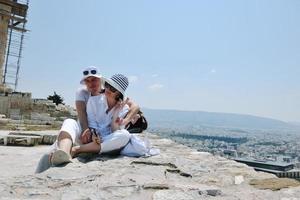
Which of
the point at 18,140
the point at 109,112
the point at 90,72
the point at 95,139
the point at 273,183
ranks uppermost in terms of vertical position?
the point at 90,72

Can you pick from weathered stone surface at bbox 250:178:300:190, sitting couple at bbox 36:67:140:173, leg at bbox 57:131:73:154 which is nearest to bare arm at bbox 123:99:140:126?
sitting couple at bbox 36:67:140:173

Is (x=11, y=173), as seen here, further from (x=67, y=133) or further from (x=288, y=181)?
(x=288, y=181)

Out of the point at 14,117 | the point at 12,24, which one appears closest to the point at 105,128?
the point at 14,117

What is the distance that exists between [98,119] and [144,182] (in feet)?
5.30

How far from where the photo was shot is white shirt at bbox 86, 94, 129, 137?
512 cm

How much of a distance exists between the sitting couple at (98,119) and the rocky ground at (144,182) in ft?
0.62

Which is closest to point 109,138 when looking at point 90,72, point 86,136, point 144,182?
point 86,136

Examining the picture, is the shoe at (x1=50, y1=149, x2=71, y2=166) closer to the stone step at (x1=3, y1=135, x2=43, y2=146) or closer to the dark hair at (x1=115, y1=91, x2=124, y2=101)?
the dark hair at (x1=115, y1=91, x2=124, y2=101)

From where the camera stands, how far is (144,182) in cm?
377

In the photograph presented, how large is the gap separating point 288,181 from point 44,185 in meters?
2.52

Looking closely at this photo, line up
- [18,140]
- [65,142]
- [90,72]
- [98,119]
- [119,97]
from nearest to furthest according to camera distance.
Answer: [65,142]
[90,72]
[98,119]
[119,97]
[18,140]

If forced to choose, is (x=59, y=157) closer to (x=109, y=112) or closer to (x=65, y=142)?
(x=65, y=142)

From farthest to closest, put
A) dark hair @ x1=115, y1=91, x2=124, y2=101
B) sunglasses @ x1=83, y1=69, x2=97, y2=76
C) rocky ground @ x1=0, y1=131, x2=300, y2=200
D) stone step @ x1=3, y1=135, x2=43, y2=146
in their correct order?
stone step @ x1=3, y1=135, x2=43, y2=146 → dark hair @ x1=115, y1=91, x2=124, y2=101 → sunglasses @ x1=83, y1=69, x2=97, y2=76 → rocky ground @ x1=0, y1=131, x2=300, y2=200

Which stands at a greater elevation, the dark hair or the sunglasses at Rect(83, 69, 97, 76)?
the sunglasses at Rect(83, 69, 97, 76)
